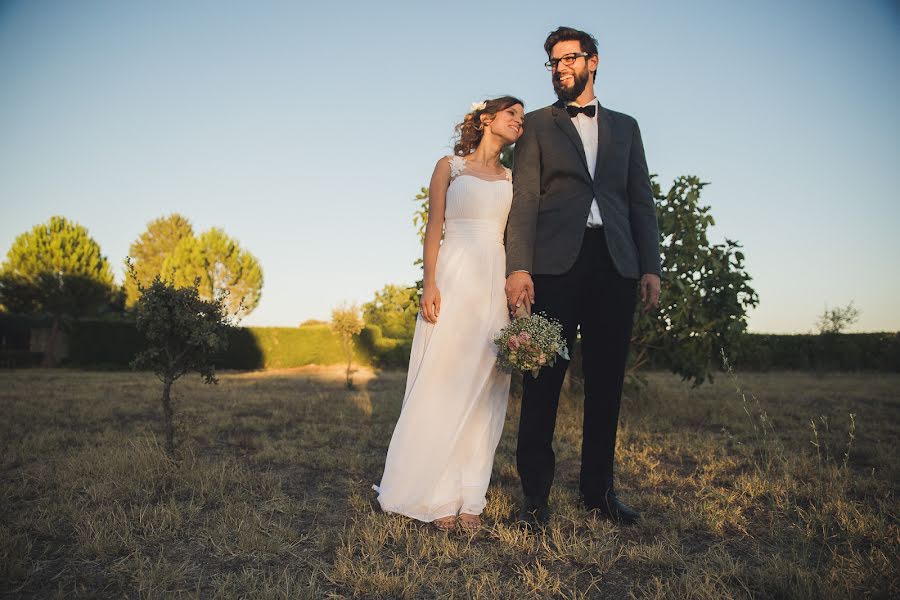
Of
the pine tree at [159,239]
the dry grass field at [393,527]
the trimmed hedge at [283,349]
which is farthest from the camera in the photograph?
the pine tree at [159,239]

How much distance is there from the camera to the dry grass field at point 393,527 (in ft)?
7.52

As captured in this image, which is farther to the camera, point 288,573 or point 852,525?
point 852,525

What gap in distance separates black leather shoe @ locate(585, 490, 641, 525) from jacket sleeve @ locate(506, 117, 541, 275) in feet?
4.71

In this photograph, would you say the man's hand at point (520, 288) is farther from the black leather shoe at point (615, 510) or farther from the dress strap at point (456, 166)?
the black leather shoe at point (615, 510)

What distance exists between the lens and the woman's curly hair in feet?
11.1

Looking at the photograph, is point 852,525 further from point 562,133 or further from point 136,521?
point 136,521

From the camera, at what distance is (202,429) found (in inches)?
242

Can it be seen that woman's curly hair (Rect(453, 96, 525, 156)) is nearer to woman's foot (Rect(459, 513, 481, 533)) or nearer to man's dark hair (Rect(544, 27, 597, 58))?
man's dark hair (Rect(544, 27, 597, 58))

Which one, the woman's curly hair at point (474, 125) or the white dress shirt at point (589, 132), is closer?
the white dress shirt at point (589, 132)

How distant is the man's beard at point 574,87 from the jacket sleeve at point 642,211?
1.38 ft

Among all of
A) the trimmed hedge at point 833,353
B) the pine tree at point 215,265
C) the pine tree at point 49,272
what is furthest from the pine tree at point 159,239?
the trimmed hedge at point 833,353

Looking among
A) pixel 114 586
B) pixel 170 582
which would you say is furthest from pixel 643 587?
pixel 114 586

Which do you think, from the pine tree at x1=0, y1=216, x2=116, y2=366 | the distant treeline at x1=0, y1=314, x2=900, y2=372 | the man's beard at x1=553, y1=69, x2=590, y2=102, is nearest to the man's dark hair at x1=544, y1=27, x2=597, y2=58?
the man's beard at x1=553, y1=69, x2=590, y2=102

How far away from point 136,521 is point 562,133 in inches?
127
